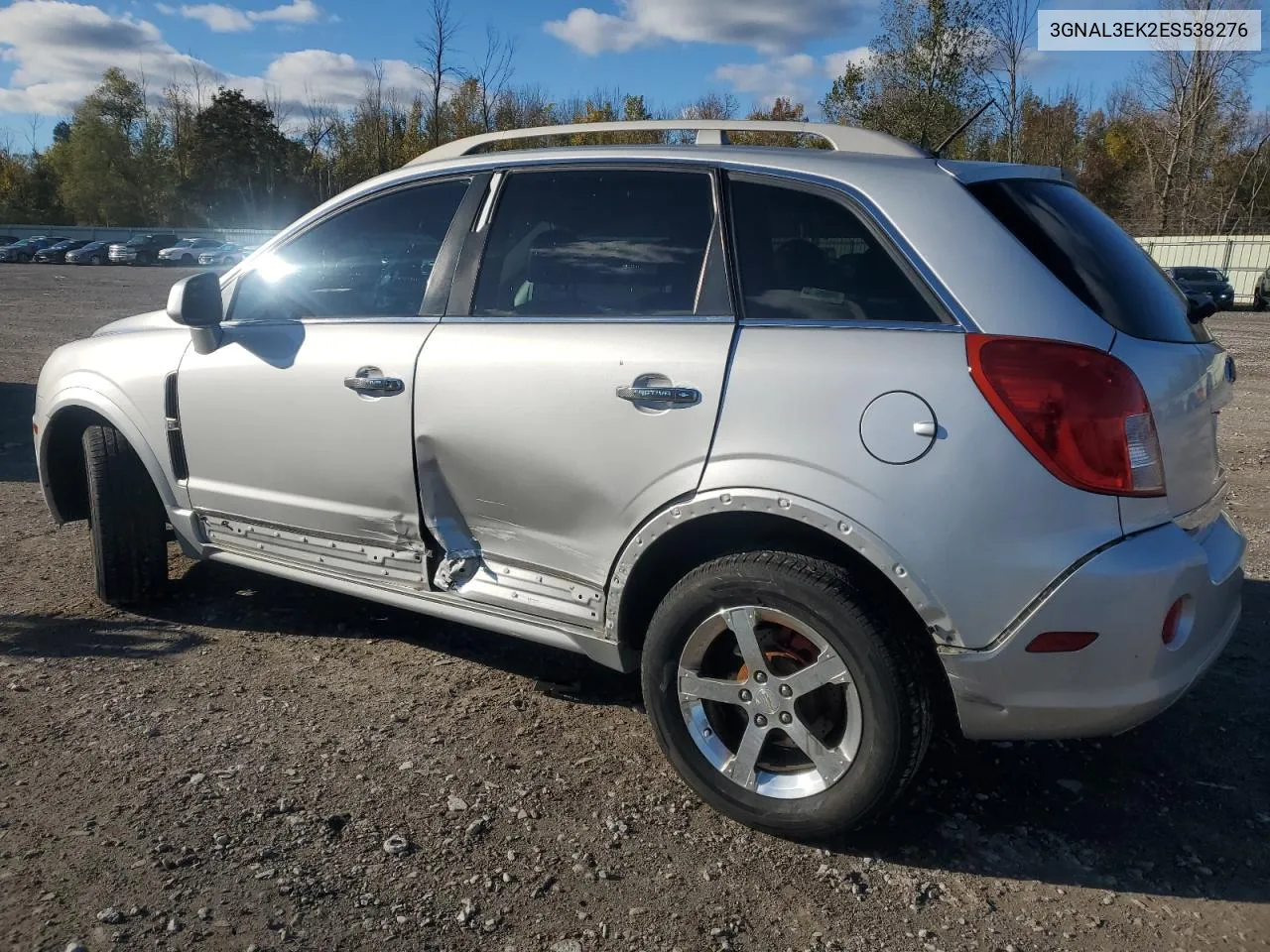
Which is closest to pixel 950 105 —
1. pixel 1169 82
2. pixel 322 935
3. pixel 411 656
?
pixel 411 656

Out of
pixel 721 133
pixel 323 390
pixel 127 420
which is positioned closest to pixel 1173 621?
pixel 721 133

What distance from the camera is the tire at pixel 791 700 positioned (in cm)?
259

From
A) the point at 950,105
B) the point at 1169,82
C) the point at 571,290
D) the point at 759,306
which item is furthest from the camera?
the point at 1169,82

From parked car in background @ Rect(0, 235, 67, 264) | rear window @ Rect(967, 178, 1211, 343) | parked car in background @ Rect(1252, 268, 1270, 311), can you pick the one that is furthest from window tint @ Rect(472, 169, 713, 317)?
parked car in background @ Rect(0, 235, 67, 264)

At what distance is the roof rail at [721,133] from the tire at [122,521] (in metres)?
1.81

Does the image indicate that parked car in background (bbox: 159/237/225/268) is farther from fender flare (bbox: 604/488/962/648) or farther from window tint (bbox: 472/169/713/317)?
fender flare (bbox: 604/488/962/648)

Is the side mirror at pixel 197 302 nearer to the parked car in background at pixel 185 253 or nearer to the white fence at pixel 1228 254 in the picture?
the white fence at pixel 1228 254

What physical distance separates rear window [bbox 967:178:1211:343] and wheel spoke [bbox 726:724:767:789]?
1.41 metres

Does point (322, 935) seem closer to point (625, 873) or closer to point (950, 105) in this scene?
point (625, 873)

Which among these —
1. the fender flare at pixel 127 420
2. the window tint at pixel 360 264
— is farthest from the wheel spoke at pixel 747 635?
the fender flare at pixel 127 420

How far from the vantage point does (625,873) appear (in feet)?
8.93

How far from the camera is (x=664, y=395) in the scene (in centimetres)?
284

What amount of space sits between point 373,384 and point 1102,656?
2.31 meters

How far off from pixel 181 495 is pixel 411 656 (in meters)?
1.13
